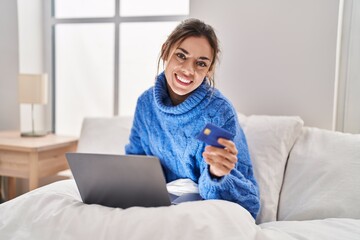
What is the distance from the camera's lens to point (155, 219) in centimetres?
81

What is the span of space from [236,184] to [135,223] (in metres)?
0.37

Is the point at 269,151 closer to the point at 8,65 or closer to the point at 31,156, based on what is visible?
the point at 31,156

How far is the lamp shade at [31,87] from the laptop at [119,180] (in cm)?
120

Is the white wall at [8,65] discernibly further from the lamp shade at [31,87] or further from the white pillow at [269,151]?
the white pillow at [269,151]

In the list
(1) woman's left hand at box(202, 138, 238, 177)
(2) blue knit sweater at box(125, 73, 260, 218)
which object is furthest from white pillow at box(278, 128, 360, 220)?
(1) woman's left hand at box(202, 138, 238, 177)

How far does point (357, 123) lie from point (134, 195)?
1.23 meters

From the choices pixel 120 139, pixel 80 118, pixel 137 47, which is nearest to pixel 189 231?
pixel 120 139

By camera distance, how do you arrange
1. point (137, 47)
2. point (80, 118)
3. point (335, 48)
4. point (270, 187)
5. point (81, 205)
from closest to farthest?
point (81, 205) → point (270, 187) → point (335, 48) → point (137, 47) → point (80, 118)

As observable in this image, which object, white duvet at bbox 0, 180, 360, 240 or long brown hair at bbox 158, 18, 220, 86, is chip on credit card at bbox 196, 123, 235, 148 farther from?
long brown hair at bbox 158, 18, 220, 86

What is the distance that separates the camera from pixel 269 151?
4.66 ft

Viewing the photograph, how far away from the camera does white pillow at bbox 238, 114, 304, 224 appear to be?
1.33 metres

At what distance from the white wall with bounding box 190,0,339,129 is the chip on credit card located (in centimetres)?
96

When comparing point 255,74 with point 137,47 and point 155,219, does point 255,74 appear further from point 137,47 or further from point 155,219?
point 155,219

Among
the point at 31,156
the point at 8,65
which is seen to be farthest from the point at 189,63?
the point at 8,65
